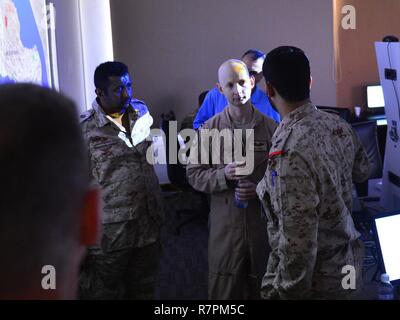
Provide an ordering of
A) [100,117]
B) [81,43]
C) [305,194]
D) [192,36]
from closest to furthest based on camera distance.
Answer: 1. [305,194]
2. [100,117]
3. [81,43]
4. [192,36]

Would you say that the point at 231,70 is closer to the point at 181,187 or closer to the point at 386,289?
the point at 386,289

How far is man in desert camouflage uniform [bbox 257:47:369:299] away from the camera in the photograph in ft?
5.90

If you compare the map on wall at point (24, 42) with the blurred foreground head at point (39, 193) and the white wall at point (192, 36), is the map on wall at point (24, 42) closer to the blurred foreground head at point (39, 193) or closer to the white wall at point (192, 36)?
the blurred foreground head at point (39, 193)

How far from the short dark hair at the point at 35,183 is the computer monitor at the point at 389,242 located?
178 centimetres

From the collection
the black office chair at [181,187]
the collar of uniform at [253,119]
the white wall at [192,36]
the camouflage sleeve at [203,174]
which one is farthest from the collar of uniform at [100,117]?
the white wall at [192,36]

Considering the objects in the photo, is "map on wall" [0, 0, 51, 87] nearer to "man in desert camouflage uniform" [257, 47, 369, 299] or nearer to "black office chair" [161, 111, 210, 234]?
"man in desert camouflage uniform" [257, 47, 369, 299]

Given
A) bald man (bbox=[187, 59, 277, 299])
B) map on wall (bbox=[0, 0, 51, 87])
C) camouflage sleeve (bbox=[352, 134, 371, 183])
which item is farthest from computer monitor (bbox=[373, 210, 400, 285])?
map on wall (bbox=[0, 0, 51, 87])

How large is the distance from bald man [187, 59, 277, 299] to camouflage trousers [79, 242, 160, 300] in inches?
12.9

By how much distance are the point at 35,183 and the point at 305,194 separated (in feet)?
3.94

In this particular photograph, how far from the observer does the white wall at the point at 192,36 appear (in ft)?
19.9

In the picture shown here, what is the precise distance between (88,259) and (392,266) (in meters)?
1.37

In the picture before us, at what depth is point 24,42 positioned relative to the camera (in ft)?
8.02

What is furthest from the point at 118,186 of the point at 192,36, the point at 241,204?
the point at 192,36
